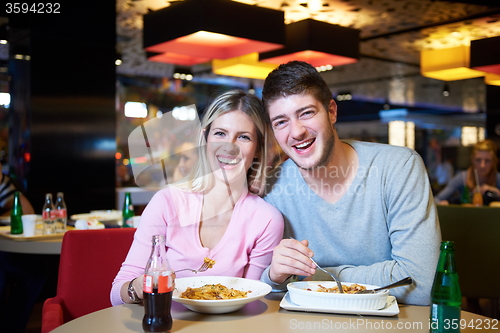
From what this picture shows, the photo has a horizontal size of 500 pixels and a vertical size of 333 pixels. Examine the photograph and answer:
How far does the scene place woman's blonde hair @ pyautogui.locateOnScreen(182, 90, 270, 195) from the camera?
1.62 metres

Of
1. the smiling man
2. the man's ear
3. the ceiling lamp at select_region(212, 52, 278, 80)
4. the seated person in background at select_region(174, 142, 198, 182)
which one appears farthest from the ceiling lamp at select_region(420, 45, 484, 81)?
the seated person in background at select_region(174, 142, 198, 182)

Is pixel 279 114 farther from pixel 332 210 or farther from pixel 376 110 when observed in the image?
pixel 376 110

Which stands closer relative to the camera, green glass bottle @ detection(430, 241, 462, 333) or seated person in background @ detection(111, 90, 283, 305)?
green glass bottle @ detection(430, 241, 462, 333)

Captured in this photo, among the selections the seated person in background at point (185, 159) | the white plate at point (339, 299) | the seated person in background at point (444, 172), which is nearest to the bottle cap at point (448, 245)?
the white plate at point (339, 299)

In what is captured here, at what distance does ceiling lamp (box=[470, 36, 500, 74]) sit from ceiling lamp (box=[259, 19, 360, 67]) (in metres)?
1.34

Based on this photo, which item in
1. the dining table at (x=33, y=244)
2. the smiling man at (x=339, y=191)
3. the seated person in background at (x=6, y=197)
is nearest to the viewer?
the smiling man at (x=339, y=191)

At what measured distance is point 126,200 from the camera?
3.04m

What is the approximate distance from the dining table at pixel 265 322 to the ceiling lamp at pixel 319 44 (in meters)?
4.21

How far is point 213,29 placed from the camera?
4.07 metres

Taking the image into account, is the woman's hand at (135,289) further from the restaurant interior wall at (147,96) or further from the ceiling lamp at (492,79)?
the restaurant interior wall at (147,96)

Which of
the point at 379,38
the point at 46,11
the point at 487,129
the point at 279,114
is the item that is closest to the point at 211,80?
the point at 379,38

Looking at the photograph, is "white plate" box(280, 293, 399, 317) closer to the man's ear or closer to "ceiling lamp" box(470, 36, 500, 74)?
the man's ear

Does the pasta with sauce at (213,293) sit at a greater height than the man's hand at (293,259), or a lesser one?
lesser

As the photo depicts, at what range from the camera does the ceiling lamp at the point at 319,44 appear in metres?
5.04
